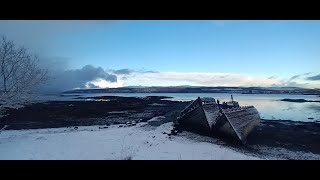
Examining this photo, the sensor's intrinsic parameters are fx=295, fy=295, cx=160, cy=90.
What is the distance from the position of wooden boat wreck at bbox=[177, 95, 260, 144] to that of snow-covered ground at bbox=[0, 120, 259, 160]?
0.88m

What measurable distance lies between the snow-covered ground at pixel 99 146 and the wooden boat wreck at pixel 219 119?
88cm

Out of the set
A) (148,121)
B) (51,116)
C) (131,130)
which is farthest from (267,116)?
(51,116)

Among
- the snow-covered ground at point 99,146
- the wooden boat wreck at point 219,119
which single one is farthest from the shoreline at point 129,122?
the snow-covered ground at point 99,146

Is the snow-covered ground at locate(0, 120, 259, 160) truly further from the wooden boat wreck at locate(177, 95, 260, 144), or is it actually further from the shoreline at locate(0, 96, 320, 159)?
the wooden boat wreck at locate(177, 95, 260, 144)

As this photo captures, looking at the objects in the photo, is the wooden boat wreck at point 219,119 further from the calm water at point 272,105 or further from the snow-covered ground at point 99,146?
the snow-covered ground at point 99,146

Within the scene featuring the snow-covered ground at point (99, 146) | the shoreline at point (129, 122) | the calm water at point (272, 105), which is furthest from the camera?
the calm water at point (272, 105)

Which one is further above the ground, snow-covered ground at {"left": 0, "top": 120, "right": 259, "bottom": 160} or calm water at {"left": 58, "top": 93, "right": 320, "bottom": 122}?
calm water at {"left": 58, "top": 93, "right": 320, "bottom": 122}

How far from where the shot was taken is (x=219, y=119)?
6695mm

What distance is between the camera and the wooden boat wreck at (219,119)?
20.7ft

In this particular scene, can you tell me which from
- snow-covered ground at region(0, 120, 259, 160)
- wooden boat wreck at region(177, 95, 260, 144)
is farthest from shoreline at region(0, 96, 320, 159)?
snow-covered ground at region(0, 120, 259, 160)

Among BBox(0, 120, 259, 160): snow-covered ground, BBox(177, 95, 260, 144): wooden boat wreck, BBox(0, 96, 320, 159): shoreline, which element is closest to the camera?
BBox(0, 120, 259, 160): snow-covered ground

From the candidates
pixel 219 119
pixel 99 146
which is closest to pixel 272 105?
pixel 219 119

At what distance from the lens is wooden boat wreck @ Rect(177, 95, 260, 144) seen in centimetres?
631
